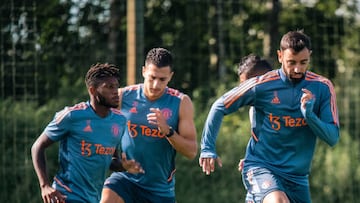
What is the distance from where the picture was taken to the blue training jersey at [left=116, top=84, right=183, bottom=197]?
7.31 meters

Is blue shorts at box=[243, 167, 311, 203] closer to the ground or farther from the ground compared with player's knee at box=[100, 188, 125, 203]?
farther from the ground

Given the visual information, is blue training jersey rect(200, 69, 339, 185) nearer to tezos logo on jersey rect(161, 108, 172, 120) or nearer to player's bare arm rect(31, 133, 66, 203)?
tezos logo on jersey rect(161, 108, 172, 120)

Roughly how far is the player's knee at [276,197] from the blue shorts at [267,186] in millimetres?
41

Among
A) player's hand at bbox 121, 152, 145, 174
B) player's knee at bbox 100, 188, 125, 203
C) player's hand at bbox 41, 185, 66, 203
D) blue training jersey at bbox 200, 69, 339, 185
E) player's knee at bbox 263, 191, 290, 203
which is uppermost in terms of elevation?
blue training jersey at bbox 200, 69, 339, 185

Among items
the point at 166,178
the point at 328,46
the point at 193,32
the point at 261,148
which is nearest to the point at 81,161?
the point at 166,178

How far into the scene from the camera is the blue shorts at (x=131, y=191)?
732 centimetres

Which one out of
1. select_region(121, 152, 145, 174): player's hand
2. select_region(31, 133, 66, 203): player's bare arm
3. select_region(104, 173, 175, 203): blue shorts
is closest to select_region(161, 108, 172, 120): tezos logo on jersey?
select_region(121, 152, 145, 174): player's hand

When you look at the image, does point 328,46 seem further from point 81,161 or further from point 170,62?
point 81,161

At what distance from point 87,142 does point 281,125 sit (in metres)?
1.55

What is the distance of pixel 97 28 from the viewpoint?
10852 millimetres

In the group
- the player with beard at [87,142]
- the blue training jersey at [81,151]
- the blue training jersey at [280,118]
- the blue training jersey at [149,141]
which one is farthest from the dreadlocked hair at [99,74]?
Result: the blue training jersey at [280,118]

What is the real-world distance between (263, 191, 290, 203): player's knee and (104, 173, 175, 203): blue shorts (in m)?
0.97

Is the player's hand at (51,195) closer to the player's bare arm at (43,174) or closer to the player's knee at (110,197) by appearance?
the player's bare arm at (43,174)

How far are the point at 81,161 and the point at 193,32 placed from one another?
5.09 metres
